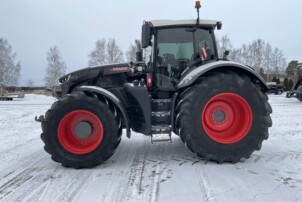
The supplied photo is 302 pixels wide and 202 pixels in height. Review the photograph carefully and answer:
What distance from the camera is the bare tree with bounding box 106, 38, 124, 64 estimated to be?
46619mm

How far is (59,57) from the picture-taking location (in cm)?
5041

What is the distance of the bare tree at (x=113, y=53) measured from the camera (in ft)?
153

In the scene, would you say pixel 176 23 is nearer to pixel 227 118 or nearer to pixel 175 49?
pixel 175 49

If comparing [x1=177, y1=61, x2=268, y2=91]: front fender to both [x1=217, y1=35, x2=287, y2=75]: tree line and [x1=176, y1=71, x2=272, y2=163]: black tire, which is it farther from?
[x1=217, y1=35, x2=287, y2=75]: tree line

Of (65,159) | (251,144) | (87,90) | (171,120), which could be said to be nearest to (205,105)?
(171,120)

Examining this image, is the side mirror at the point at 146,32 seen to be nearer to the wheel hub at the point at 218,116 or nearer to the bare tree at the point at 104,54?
the wheel hub at the point at 218,116

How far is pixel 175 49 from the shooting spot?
512 centimetres

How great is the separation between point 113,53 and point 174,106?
4416 centimetres

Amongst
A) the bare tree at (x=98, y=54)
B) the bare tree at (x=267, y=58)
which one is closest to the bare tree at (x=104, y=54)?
the bare tree at (x=98, y=54)

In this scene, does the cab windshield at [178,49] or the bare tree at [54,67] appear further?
the bare tree at [54,67]

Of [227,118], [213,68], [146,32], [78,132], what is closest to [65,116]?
[78,132]

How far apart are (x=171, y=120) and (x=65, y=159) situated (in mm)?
1779

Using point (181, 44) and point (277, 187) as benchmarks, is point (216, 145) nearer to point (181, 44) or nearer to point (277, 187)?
point (277, 187)

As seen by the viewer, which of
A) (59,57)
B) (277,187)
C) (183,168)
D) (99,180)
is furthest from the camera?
(59,57)
